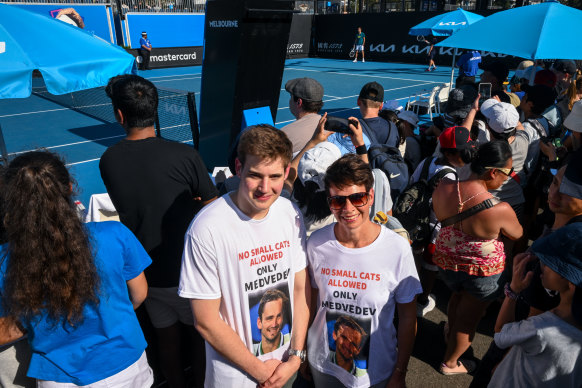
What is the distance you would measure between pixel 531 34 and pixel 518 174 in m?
2.10

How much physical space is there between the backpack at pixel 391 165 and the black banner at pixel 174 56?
869 inches

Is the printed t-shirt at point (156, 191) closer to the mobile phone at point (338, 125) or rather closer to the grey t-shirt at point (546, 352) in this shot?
the mobile phone at point (338, 125)

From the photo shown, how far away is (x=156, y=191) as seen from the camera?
8.46 ft

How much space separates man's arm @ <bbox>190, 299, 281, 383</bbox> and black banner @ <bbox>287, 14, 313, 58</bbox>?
2705 centimetres

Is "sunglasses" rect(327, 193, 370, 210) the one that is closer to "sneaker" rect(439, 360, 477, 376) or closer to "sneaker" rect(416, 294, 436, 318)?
"sneaker" rect(439, 360, 477, 376)

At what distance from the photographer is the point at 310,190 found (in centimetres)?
268

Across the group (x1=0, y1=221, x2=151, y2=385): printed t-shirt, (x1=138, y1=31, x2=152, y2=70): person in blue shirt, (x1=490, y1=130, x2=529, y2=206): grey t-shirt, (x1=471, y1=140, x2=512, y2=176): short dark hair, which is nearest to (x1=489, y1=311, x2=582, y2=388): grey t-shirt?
(x1=471, y1=140, x2=512, y2=176): short dark hair

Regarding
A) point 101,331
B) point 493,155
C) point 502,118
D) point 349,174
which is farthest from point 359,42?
point 101,331

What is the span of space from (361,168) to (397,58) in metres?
25.4

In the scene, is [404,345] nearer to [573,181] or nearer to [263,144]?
[263,144]

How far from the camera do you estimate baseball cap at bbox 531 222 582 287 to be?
5.59 ft

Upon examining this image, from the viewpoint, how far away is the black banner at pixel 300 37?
27158 millimetres

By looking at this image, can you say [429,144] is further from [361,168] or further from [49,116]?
[49,116]

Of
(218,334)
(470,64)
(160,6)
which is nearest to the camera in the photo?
(218,334)
